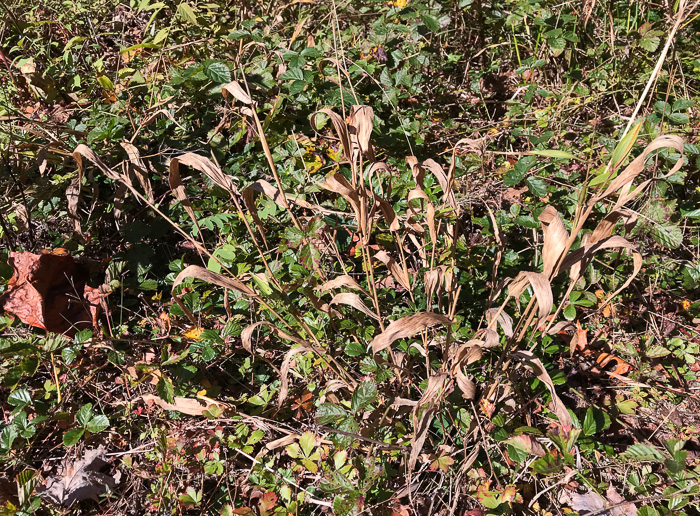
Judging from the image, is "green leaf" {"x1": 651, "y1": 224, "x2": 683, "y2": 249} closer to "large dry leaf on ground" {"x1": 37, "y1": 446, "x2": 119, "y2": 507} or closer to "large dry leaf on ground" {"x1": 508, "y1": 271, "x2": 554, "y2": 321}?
"large dry leaf on ground" {"x1": 508, "y1": 271, "x2": 554, "y2": 321}

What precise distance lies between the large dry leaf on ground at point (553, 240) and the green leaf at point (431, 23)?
158 cm

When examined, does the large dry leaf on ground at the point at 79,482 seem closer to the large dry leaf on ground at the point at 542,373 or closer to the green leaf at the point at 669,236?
the large dry leaf on ground at the point at 542,373

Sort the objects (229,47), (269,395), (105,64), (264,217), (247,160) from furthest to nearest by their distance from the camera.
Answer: (105,64) → (229,47) → (247,160) → (264,217) → (269,395)

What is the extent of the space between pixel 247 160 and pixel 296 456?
1.53 metres

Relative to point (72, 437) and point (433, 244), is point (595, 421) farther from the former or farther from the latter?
point (72, 437)

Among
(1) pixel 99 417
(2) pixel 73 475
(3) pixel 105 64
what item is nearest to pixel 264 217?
(1) pixel 99 417

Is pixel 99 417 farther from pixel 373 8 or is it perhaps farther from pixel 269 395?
pixel 373 8

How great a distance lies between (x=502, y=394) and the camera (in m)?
1.88

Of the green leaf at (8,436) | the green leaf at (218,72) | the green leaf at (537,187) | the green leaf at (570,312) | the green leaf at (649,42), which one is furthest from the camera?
the green leaf at (649,42)

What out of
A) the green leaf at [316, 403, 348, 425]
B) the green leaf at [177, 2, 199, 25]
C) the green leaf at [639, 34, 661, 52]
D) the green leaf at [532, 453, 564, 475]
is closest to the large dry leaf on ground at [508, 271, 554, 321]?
the green leaf at [532, 453, 564, 475]

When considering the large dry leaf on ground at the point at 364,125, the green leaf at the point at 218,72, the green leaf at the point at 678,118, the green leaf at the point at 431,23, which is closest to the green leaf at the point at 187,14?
the green leaf at the point at 218,72

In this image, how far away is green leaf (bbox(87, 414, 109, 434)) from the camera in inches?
70.1

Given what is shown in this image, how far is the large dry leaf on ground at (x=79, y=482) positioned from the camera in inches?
69.5

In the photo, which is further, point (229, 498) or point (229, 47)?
point (229, 47)
